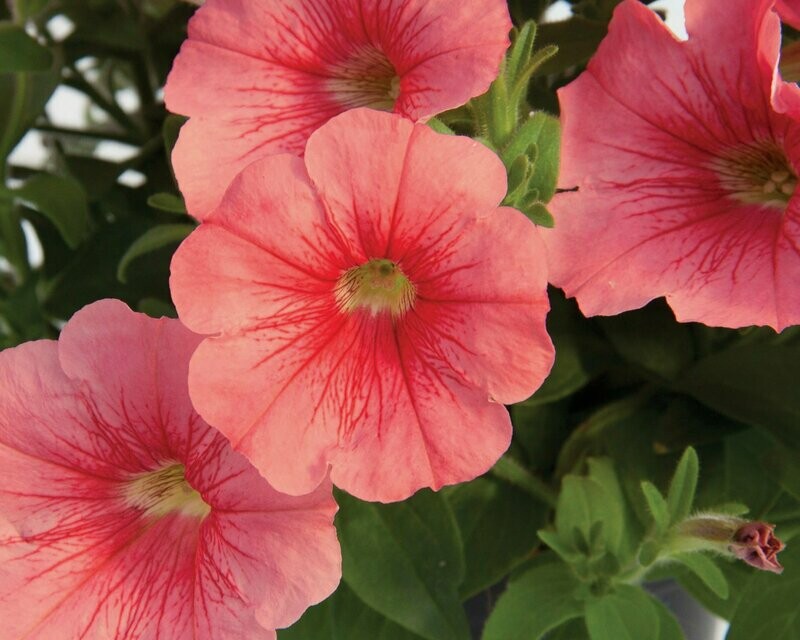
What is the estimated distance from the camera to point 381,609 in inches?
21.3

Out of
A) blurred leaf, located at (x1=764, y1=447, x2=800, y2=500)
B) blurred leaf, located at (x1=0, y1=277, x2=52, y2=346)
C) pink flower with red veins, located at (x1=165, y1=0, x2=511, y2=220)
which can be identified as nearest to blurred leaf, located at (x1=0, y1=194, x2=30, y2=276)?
blurred leaf, located at (x1=0, y1=277, x2=52, y2=346)

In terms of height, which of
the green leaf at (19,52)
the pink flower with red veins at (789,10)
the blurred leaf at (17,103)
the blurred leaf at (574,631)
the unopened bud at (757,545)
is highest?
the pink flower with red veins at (789,10)

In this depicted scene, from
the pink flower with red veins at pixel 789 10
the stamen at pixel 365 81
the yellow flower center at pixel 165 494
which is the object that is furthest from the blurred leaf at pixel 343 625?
the pink flower with red veins at pixel 789 10

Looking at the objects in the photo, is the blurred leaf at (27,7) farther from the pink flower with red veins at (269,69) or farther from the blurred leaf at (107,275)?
the pink flower with red veins at (269,69)

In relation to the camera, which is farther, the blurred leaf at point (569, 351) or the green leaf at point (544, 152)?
the blurred leaf at point (569, 351)

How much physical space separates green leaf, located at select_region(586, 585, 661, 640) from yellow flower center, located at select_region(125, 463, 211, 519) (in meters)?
0.23

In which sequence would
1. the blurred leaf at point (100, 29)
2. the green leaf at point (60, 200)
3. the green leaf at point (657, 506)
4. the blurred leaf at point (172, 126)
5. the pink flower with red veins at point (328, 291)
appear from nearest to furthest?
the pink flower with red veins at point (328, 291), the green leaf at point (657, 506), the blurred leaf at point (172, 126), the green leaf at point (60, 200), the blurred leaf at point (100, 29)

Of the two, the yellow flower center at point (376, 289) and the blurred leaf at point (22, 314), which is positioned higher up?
the yellow flower center at point (376, 289)

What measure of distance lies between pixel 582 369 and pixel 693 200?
177 millimetres

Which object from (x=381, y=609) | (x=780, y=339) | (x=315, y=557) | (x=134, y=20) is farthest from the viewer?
(x=134, y=20)

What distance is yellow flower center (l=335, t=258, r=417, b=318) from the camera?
0.46 meters

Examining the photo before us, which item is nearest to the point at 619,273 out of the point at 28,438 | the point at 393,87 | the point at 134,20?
the point at 393,87

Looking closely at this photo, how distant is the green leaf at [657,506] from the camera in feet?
1.63

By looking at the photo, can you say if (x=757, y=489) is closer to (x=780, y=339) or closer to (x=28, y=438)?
(x=780, y=339)
